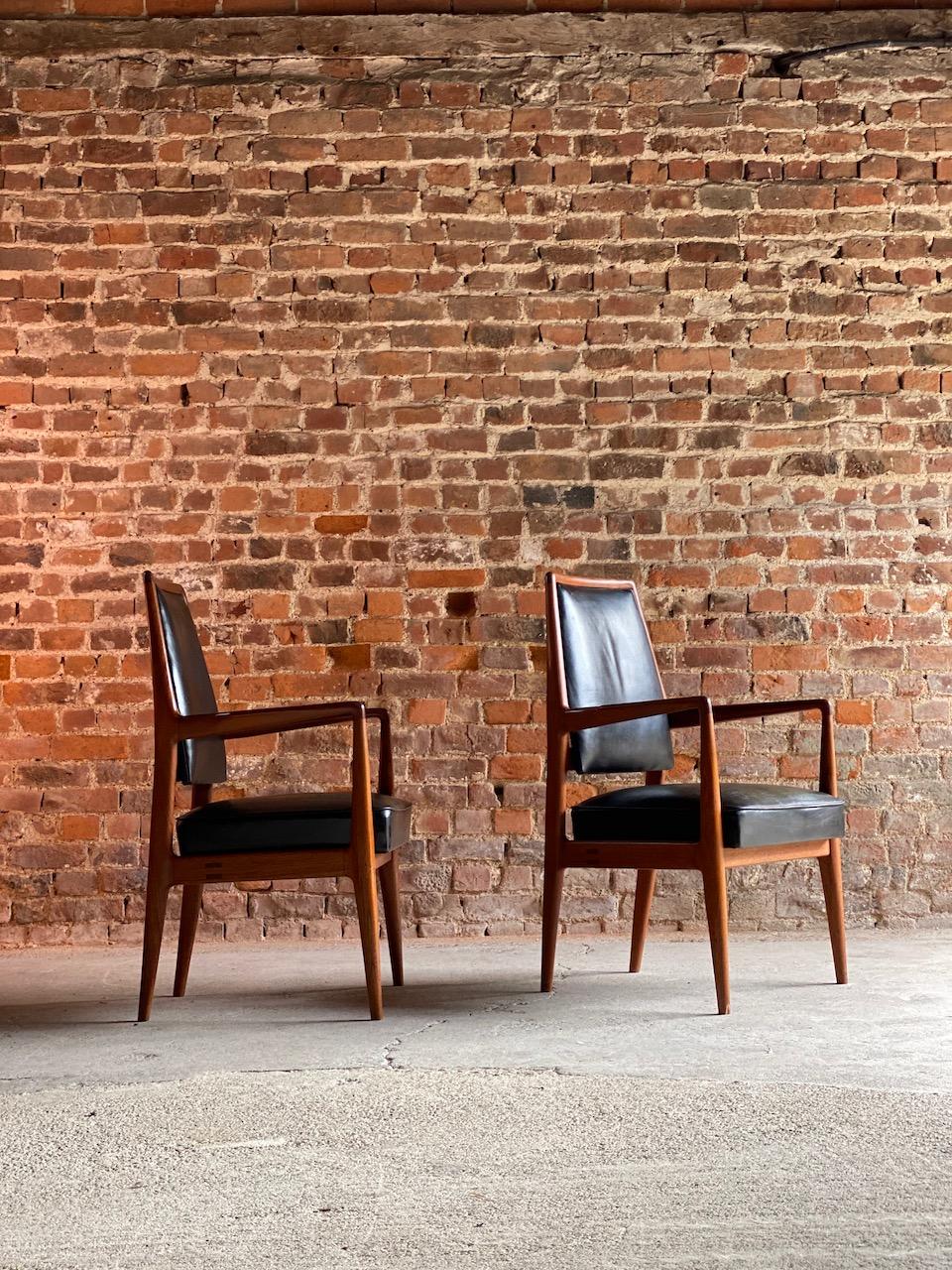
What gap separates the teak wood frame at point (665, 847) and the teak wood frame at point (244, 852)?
442 mm

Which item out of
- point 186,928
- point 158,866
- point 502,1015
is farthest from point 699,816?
point 186,928

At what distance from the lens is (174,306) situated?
439cm

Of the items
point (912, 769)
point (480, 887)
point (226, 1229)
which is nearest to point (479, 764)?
point (480, 887)

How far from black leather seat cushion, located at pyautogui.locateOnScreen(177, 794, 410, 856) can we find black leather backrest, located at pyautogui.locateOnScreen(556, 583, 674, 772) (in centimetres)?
64

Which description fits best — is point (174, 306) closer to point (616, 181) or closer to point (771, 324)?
point (616, 181)

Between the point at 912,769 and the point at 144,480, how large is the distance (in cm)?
275

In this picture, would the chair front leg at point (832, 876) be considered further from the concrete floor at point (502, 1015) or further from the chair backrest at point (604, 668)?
the chair backrest at point (604, 668)

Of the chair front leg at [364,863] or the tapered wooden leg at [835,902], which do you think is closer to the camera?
the chair front leg at [364,863]

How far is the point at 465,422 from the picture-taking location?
173 inches

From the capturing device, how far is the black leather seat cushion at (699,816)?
303 centimetres

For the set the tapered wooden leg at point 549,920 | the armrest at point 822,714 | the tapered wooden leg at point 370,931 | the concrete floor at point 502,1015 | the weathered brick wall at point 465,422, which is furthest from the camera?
the weathered brick wall at point 465,422

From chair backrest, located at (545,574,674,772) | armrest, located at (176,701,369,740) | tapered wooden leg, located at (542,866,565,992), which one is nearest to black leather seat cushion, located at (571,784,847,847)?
tapered wooden leg, located at (542,866,565,992)

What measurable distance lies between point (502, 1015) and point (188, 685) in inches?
44.8

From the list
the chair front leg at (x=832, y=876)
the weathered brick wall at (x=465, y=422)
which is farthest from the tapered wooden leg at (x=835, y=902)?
the weathered brick wall at (x=465, y=422)
